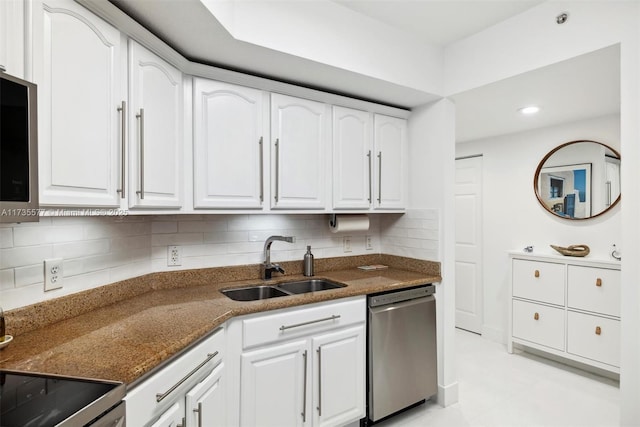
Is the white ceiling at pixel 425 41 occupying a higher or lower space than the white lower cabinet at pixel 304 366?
higher

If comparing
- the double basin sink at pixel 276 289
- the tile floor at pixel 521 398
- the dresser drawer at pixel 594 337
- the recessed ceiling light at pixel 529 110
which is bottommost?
the tile floor at pixel 521 398

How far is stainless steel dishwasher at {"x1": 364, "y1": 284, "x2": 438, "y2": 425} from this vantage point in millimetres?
2127

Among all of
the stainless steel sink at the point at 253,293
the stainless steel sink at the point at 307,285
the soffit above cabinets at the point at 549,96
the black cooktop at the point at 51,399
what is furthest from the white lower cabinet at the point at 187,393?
the soffit above cabinets at the point at 549,96

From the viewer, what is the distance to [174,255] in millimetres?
2084

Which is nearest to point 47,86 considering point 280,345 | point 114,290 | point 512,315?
point 114,290

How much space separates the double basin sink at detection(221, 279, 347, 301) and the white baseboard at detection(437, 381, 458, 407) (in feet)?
3.69

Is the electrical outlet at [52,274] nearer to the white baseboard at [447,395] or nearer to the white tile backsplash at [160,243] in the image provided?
the white tile backsplash at [160,243]

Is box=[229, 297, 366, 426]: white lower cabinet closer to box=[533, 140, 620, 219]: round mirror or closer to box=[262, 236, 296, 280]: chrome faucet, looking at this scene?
box=[262, 236, 296, 280]: chrome faucet

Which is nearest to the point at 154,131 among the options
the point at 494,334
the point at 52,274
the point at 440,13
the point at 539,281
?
the point at 52,274

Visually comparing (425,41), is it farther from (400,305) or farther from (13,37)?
(13,37)

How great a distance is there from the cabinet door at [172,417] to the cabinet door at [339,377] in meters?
0.79

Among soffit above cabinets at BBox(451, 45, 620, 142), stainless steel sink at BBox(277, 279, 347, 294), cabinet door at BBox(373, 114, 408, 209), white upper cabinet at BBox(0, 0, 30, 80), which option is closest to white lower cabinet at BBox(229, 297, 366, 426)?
stainless steel sink at BBox(277, 279, 347, 294)

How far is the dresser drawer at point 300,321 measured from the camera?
171 centimetres

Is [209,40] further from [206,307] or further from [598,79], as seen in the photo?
[598,79]
